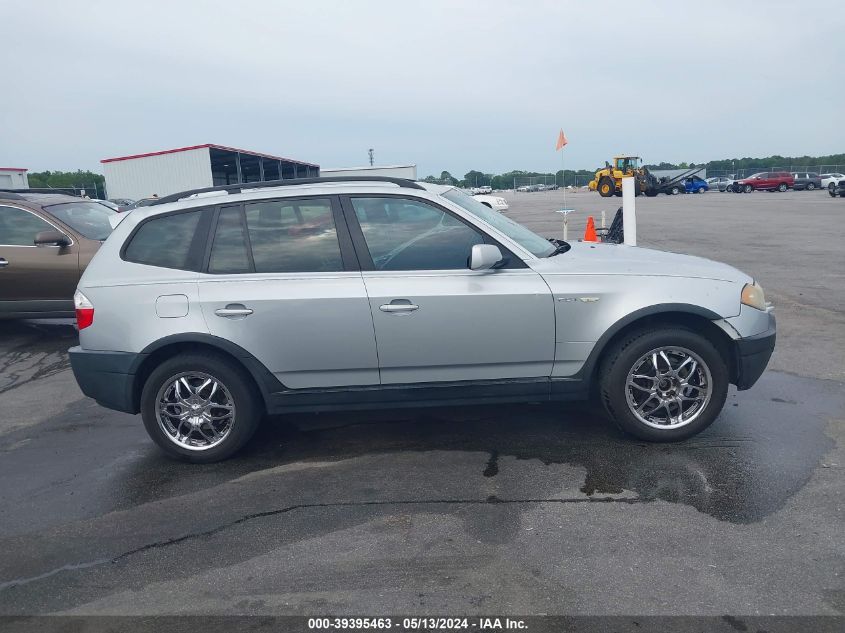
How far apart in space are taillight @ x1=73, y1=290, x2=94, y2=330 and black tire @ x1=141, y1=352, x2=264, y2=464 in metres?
0.55

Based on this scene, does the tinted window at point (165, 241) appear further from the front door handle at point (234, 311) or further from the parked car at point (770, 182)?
the parked car at point (770, 182)

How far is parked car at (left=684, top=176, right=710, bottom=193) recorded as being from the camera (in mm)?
52375

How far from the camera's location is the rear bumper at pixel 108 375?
15.0 feet

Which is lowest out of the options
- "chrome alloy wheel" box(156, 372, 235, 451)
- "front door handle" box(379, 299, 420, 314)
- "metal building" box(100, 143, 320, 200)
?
"chrome alloy wheel" box(156, 372, 235, 451)

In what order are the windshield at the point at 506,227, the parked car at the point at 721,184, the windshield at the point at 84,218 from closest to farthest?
the windshield at the point at 506,227
the windshield at the point at 84,218
the parked car at the point at 721,184

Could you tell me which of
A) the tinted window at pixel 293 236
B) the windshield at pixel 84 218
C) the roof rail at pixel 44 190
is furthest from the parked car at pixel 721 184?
the tinted window at pixel 293 236

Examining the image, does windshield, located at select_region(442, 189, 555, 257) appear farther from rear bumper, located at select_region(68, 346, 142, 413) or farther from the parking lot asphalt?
rear bumper, located at select_region(68, 346, 142, 413)

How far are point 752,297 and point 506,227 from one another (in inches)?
67.1

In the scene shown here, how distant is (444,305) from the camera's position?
440 cm

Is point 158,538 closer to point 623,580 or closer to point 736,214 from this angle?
point 623,580

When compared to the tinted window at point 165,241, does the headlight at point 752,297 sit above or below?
below

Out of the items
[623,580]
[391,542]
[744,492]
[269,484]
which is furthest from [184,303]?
[744,492]

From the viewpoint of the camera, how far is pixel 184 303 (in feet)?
14.8

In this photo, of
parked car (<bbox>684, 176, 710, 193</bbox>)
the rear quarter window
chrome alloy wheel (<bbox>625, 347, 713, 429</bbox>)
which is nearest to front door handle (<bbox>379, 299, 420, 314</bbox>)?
the rear quarter window
